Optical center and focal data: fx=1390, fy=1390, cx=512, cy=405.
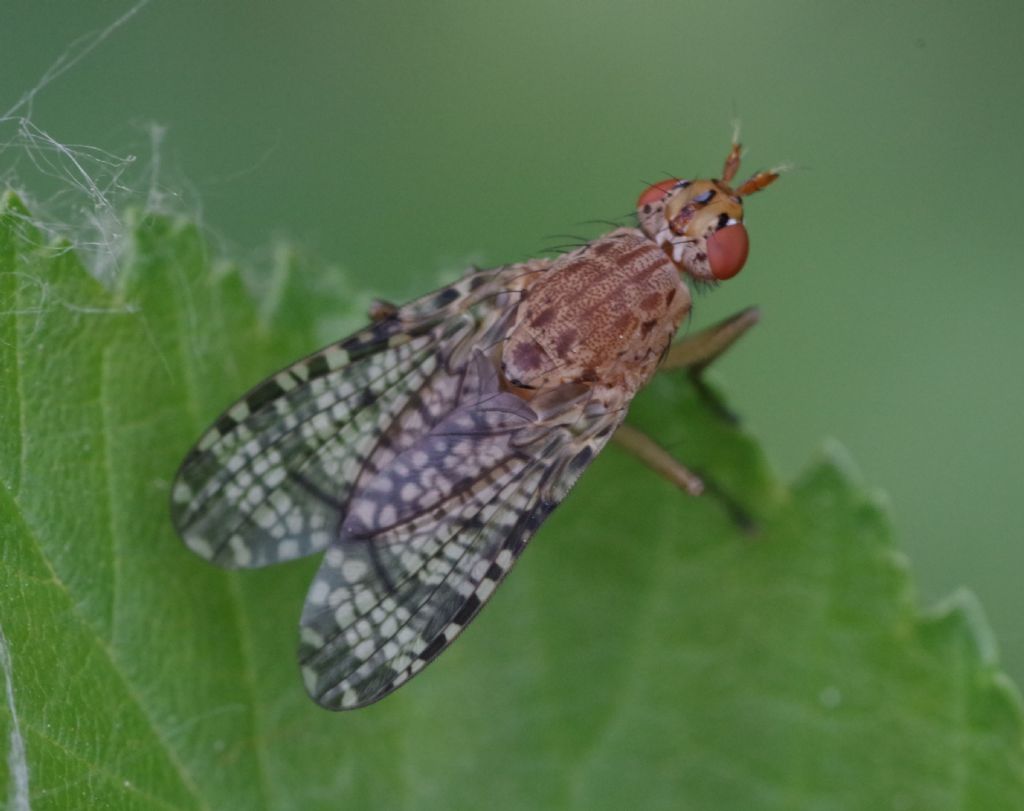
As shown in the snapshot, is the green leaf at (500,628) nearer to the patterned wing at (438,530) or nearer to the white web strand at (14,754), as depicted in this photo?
the patterned wing at (438,530)

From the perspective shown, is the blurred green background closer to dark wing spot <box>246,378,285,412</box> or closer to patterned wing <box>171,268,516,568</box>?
patterned wing <box>171,268,516,568</box>

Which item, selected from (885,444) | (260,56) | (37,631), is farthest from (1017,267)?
(37,631)

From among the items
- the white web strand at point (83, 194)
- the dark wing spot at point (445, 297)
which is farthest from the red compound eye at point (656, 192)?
the white web strand at point (83, 194)

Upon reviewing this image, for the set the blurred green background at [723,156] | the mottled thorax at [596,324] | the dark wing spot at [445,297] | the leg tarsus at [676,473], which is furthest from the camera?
the blurred green background at [723,156]

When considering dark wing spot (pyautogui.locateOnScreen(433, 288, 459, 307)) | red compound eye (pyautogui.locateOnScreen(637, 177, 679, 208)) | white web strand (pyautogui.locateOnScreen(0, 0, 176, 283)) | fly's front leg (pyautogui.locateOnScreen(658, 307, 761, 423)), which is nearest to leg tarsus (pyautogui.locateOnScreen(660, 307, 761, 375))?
fly's front leg (pyautogui.locateOnScreen(658, 307, 761, 423))

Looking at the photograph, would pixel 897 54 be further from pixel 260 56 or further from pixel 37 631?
pixel 37 631

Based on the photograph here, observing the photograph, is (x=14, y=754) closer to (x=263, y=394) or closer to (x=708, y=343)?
(x=263, y=394)
